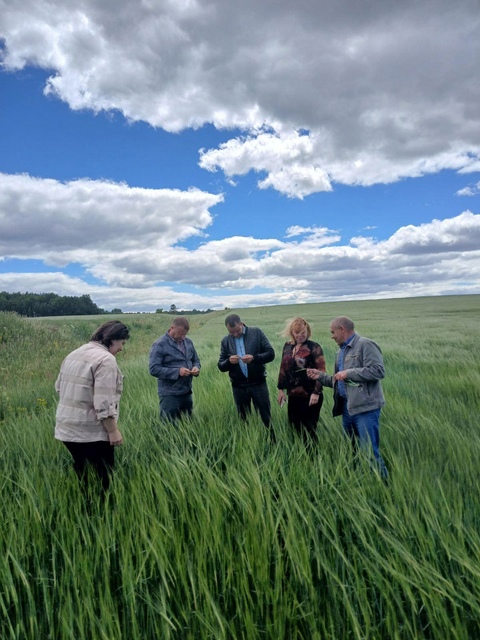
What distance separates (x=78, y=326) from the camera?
24297 millimetres

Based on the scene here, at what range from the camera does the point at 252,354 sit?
16.9 feet

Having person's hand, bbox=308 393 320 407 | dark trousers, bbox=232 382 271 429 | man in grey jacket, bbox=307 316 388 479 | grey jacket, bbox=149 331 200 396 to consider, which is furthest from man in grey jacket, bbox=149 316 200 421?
man in grey jacket, bbox=307 316 388 479

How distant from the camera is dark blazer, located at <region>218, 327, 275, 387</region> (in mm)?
5164

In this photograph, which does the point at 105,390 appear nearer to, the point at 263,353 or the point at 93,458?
the point at 93,458

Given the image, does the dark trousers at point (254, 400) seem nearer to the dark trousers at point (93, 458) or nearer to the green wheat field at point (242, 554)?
the green wheat field at point (242, 554)

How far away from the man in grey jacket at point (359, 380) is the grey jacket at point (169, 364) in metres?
1.76

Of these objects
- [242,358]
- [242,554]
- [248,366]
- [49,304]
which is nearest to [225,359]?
[248,366]

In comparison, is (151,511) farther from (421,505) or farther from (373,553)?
(421,505)

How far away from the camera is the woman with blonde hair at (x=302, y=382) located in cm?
459

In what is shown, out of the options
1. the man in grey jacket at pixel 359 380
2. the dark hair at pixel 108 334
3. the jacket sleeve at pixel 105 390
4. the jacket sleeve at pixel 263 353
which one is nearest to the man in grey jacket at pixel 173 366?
the jacket sleeve at pixel 263 353

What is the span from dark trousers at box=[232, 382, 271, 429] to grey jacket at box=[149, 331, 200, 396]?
0.75 meters

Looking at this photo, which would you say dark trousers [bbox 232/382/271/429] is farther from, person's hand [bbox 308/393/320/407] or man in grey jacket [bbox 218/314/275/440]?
person's hand [bbox 308/393/320/407]

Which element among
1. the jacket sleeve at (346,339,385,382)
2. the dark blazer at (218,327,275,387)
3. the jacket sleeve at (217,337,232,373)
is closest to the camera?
the jacket sleeve at (346,339,385,382)

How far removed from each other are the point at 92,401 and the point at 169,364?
1.99 metres
